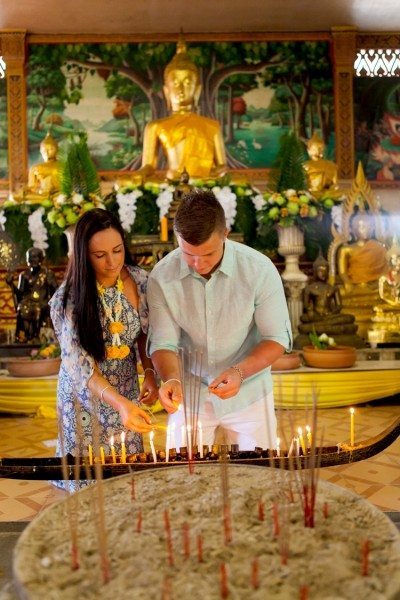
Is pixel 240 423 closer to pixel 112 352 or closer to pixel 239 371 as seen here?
pixel 239 371

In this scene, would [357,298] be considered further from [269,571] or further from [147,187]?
[269,571]

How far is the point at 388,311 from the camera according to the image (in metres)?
5.46

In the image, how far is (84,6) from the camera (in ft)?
27.3

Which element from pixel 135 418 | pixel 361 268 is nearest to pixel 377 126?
pixel 361 268

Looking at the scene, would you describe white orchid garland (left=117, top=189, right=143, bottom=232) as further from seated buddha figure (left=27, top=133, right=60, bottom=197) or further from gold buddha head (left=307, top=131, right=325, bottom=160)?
gold buddha head (left=307, top=131, right=325, bottom=160)

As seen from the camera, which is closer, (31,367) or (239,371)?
(239,371)

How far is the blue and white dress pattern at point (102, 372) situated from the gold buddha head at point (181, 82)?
210 inches

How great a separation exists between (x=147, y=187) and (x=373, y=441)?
4364mm

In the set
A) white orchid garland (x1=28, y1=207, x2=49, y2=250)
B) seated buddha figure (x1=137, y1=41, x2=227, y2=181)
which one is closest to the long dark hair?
white orchid garland (x1=28, y1=207, x2=49, y2=250)

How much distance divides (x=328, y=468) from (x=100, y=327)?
1.67m

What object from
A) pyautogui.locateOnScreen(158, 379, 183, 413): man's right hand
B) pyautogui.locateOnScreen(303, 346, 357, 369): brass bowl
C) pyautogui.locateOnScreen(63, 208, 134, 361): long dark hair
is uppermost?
pyautogui.locateOnScreen(63, 208, 134, 361): long dark hair

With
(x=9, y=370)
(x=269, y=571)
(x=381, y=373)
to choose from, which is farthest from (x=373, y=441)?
(x=9, y=370)

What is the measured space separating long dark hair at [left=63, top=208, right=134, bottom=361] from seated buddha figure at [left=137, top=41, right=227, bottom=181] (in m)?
5.05

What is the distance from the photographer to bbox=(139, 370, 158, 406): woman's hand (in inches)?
70.6
